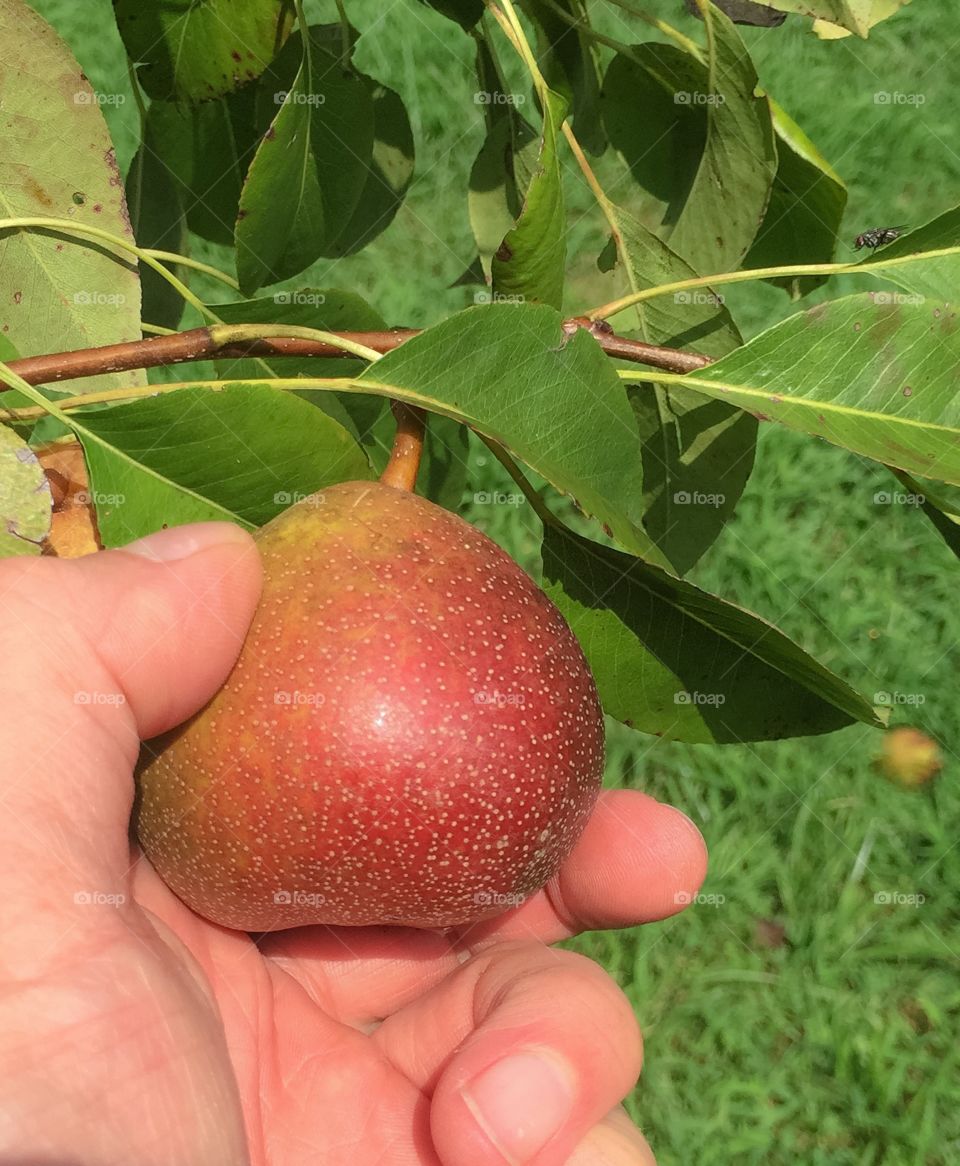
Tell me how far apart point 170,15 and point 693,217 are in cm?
85

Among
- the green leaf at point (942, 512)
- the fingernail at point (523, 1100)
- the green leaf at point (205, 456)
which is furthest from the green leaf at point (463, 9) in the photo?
the fingernail at point (523, 1100)

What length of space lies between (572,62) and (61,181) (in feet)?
2.76

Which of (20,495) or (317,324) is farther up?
(317,324)

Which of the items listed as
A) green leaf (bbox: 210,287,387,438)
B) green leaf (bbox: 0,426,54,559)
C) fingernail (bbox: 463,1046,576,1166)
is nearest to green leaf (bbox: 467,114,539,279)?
green leaf (bbox: 210,287,387,438)

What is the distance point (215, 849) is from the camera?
4.60ft

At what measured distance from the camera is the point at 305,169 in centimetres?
177

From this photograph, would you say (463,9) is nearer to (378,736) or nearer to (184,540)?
(184,540)

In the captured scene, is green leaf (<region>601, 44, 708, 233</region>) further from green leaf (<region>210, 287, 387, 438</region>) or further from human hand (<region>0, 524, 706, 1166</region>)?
human hand (<region>0, 524, 706, 1166</region>)

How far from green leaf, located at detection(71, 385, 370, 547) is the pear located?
0.05 metres

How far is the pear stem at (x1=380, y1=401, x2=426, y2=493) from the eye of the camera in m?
1.55

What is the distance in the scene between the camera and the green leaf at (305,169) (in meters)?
1.67

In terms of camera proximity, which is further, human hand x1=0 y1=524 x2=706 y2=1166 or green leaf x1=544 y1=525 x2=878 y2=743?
green leaf x1=544 y1=525 x2=878 y2=743

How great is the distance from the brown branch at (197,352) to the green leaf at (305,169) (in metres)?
0.25

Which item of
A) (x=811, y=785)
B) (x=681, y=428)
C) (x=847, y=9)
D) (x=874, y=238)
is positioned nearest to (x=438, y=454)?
(x=681, y=428)
